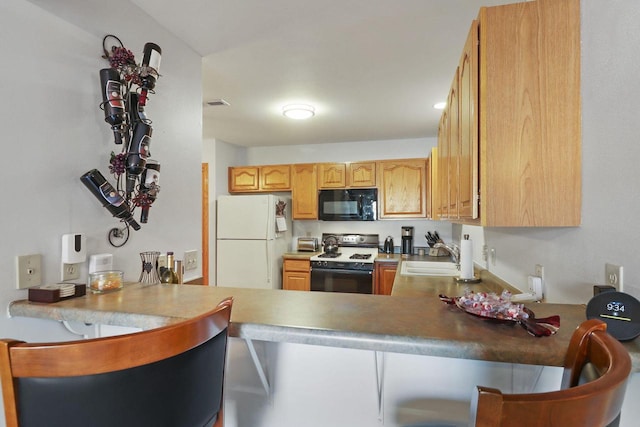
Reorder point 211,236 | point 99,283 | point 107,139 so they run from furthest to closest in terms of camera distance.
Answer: point 211,236 → point 107,139 → point 99,283

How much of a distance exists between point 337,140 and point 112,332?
3510mm

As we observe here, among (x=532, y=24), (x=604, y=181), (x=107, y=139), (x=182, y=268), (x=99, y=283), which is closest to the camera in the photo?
(x=604, y=181)

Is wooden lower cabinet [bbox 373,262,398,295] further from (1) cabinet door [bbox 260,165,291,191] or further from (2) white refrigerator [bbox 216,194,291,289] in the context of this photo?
(1) cabinet door [bbox 260,165,291,191]

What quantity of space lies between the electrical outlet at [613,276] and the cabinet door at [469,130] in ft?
1.32

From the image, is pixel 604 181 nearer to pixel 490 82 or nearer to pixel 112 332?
pixel 490 82

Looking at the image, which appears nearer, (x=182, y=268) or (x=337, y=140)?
(x=182, y=268)

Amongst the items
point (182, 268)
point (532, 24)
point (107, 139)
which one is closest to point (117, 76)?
point (107, 139)

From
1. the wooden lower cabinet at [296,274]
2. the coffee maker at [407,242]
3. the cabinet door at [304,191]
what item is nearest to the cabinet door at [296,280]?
the wooden lower cabinet at [296,274]

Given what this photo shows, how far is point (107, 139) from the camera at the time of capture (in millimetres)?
1384

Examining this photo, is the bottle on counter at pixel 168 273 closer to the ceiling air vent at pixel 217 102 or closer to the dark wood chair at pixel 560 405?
the dark wood chair at pixel 560 405

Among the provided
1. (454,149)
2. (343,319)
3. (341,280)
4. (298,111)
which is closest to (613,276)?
(343,319)

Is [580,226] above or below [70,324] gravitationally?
above

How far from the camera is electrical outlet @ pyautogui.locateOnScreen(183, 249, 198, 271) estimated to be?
1.84 m

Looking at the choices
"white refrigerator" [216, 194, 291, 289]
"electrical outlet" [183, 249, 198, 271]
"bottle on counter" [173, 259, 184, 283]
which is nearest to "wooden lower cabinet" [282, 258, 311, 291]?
"white refrigerator" [216, 194, 291, 289]
